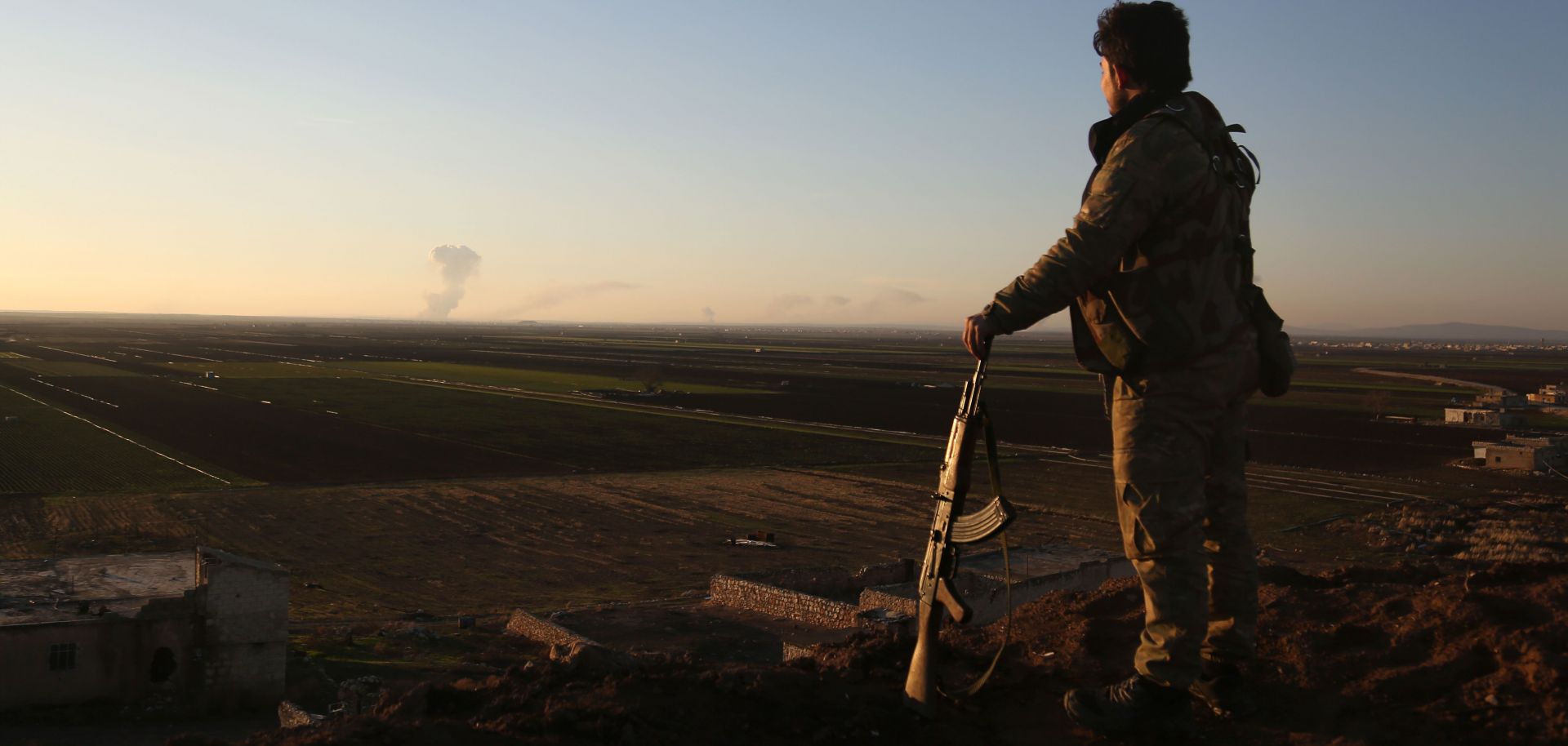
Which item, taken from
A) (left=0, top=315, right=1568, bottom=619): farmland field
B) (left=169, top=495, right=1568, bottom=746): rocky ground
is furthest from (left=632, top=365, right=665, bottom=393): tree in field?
(left=169, top=495, right=1568, bottom=746): rocky ground

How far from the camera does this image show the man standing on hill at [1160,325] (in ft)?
13.2

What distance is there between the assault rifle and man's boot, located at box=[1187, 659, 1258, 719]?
0.81 m

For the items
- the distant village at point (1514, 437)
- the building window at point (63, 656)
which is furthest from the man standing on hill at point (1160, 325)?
the distant village at point (1514, 437)

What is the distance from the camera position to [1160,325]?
4.06 m

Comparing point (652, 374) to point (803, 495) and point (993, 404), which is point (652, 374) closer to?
point (993, 404)

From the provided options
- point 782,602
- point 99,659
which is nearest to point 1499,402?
point 782,602

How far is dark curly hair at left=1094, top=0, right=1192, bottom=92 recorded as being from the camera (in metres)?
4.18

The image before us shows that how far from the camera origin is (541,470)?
44781 mm

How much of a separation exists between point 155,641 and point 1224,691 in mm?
14537

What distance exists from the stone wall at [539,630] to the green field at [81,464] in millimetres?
24761

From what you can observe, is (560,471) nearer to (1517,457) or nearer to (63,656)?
(63,656)

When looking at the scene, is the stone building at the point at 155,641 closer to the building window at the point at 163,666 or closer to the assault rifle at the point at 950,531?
the building window at the point at 163,666

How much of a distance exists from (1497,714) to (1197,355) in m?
1.67

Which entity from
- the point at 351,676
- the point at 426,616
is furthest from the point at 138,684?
the point at 426,616
